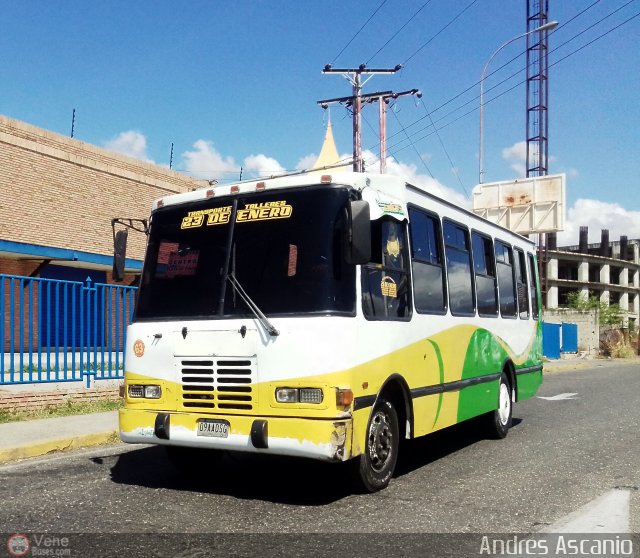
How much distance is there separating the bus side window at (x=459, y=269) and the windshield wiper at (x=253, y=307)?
→ 286 centimetres

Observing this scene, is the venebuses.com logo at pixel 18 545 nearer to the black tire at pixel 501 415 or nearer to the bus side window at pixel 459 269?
the bus side window at pixel 459 269

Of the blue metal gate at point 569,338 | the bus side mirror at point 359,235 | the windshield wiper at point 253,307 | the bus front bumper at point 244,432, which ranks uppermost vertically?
the bus side mirror at point 359,235

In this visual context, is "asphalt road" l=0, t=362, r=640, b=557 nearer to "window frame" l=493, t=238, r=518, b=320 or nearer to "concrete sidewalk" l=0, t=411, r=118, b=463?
"concrete sidewalk" l=0, t=411, r=118, b=463

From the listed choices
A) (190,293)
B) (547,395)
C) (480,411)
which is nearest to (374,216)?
(190,293)

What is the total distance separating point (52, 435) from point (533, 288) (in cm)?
797

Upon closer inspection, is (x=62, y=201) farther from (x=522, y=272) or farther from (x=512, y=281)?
(x=512, y=281)

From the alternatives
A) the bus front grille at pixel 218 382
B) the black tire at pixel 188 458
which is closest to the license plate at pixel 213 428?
the bus front grille at pixel 218 382

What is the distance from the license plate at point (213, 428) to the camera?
6233mm

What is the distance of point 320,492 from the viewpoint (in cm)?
658

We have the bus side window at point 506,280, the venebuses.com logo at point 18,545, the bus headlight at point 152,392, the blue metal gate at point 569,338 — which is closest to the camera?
the venebuses.com logo at point 18,545

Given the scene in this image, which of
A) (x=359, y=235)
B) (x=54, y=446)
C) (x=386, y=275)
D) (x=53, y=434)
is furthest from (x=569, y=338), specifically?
(x=359, y=235)

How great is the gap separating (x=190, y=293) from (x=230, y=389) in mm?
1051

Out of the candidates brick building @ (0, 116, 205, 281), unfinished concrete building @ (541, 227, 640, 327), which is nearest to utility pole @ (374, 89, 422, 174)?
brick building @ (0, 116, 205, 281)

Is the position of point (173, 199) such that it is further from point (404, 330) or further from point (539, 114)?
point (539, 114)
